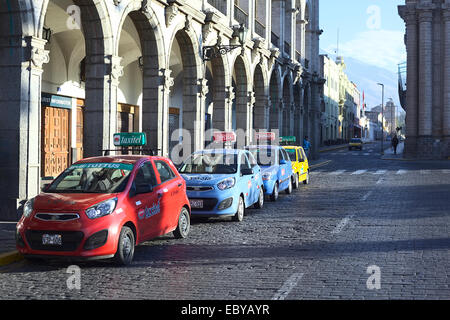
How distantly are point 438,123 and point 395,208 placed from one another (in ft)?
120

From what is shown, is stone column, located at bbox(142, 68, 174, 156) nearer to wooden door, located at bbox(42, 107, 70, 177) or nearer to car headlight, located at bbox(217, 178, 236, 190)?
wooden door, located at bbox(42, 107, 70, 177)

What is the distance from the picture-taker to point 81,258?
25.4 ft

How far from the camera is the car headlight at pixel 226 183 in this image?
40.7 feet

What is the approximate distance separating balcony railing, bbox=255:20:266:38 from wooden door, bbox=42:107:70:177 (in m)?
13.3

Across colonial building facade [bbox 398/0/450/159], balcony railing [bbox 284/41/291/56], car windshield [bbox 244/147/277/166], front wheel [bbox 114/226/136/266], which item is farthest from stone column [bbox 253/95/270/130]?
front wheel [bbox 114/226/136/266]

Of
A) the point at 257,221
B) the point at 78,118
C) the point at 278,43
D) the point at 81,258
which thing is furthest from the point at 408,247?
the point at 278,43

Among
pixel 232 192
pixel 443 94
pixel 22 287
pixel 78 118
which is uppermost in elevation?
pixel 443 94

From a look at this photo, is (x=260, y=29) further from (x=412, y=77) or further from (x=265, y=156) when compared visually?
(x=412, y=77)

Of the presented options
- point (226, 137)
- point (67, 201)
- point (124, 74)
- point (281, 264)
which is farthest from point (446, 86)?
point (67, 201)

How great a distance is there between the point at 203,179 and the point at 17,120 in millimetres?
4216

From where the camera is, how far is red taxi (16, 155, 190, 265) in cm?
775

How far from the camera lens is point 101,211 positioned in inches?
312

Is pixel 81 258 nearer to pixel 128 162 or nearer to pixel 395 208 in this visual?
pixel 128 162
